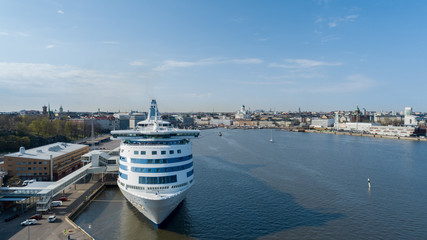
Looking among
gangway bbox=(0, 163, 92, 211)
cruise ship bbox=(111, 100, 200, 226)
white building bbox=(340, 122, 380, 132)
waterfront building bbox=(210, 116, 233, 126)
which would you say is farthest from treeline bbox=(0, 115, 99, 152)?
white building bbox=(340, 122, 380, 132)

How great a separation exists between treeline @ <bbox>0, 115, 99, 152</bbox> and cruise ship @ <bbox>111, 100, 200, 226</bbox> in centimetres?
2777

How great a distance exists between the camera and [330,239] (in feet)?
50.8

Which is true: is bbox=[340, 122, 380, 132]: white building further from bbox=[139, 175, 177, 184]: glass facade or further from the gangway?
the gangway

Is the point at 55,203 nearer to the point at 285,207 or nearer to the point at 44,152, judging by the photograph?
the point at 44,152

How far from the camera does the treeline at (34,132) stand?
3650 cm

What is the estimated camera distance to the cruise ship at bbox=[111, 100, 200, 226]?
15.4 m

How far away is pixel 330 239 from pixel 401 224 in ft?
19.6

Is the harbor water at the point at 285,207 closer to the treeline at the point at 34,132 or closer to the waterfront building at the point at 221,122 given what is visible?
the treeline at the point at 34,132

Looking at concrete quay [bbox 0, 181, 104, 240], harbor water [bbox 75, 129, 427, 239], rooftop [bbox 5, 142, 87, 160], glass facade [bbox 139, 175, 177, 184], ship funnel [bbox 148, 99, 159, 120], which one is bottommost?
harbor water [bbox 75, 129, 427, 239]

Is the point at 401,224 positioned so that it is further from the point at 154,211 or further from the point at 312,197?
the point at 154,211

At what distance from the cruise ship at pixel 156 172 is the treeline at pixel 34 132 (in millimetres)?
27771

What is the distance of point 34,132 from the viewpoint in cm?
4766

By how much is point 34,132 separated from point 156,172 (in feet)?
139

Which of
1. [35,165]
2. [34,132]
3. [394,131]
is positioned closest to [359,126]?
[394,131]
